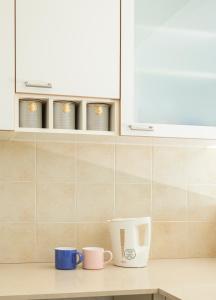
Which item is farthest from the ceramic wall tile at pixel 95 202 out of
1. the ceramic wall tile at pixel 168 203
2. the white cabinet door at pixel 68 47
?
the white cabinet door at pixel 68 47

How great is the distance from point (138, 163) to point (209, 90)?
19.2 inches

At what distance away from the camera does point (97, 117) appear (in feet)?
6.53

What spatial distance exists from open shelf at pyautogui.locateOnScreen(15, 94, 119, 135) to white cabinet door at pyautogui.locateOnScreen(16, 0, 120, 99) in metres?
0.03

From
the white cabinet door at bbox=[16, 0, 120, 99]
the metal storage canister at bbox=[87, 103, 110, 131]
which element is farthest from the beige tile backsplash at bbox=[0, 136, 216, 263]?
the white cabinet door at bbox=[16, 0, 120, 99]

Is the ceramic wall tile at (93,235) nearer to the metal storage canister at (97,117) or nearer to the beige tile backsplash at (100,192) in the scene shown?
the beige tile backsplash at (100,192)

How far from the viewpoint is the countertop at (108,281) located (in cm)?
163

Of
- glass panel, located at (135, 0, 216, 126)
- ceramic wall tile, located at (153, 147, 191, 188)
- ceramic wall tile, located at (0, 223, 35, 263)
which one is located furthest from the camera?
ceramic wall tile, located at (153, 147, 191, 188)

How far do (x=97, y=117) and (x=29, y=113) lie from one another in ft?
0.91

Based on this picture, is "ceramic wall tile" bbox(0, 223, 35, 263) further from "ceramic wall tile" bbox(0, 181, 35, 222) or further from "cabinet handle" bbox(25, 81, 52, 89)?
"cabinet handle" bbox(25, 81, 52, 89)

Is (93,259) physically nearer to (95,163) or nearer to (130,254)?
(130,254)

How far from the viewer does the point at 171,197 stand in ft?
7.88

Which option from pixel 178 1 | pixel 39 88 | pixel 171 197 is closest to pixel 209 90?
pixel 178 1

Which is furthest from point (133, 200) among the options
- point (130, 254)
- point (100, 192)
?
point (130, 254)

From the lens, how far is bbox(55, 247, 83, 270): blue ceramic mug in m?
Result: 2.02
